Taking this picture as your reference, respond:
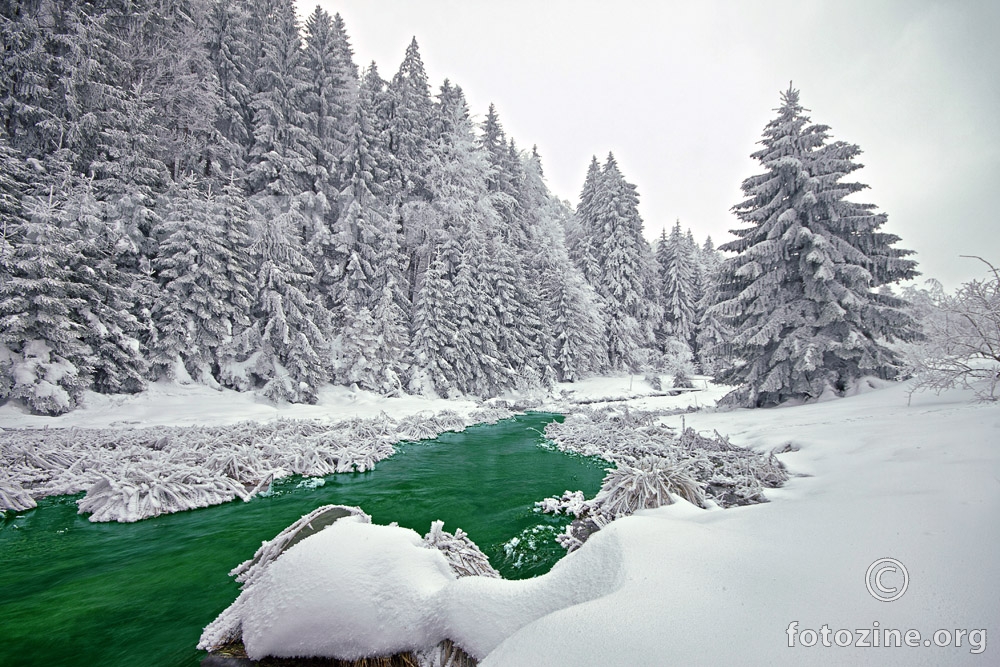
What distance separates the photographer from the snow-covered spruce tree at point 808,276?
1081cm

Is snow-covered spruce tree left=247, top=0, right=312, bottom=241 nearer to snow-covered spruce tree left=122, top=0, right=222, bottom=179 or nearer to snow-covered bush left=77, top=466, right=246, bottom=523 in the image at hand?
snow-covered spruce tree left=122, top=0, right=222, bottom=179

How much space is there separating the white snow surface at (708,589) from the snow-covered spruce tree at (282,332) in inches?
616

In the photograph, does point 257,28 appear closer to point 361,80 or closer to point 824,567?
point 361,80

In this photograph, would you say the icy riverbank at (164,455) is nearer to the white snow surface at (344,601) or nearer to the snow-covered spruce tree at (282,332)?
the snow-covered spruce tree at (282,332)

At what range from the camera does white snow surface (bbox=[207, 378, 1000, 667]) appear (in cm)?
158

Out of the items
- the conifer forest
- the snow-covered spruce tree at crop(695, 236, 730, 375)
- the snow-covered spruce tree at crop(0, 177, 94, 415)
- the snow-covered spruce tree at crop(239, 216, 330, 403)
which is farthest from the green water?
the snow-covered spruce tree at crop(239, 216, 330, 403)

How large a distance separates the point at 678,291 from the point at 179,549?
38957mm

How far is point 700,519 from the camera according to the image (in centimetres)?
361

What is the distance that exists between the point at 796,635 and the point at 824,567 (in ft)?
2.34

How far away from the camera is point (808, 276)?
11.4m

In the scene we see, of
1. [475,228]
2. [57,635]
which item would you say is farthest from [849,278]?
[475,228]

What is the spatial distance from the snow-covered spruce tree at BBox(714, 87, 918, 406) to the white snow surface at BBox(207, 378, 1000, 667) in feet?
27.8

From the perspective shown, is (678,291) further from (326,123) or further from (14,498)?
(14,498)

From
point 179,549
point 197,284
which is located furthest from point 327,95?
point 179,549
